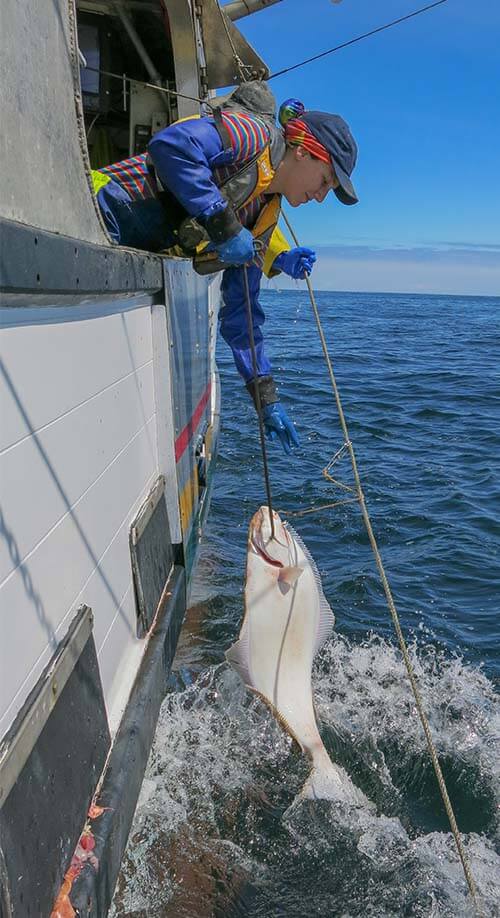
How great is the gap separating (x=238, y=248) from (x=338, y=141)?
0.73m

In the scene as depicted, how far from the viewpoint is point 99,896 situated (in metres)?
2.38

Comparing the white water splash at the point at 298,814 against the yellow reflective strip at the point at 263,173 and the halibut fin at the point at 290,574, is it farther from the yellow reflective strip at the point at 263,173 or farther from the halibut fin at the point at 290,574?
the yellow reflective strip at the point at 263,173

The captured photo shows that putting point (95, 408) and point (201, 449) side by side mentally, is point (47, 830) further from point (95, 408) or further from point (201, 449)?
point (201, 449)

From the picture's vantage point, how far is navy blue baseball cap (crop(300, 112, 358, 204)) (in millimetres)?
3633

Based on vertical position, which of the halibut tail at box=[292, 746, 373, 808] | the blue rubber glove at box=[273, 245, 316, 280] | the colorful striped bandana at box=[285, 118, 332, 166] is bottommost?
the halibut tail at box=[292, 746, 373, 808]

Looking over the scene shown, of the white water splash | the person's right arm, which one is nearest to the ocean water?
the white water splash

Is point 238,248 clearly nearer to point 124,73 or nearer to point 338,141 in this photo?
point 338,141

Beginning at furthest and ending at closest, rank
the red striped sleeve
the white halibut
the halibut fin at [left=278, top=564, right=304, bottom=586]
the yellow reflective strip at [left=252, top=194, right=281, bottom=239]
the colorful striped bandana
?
the yellow reflective strip at [left=252, top=194, right=281, bottom=239] → the colorful striped bandana → the halibut fin at [left=278, top=564, right=304, bottom=586] → the red striped sleeve → the white halibut

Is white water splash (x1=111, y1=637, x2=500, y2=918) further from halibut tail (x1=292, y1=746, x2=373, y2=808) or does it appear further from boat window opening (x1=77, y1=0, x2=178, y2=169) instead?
boat window opening (x1=77, y1=0, x2=178, y2=169)

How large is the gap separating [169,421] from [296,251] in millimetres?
1587

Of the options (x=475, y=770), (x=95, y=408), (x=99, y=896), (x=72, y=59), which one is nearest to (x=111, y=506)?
(x=95, y=408)

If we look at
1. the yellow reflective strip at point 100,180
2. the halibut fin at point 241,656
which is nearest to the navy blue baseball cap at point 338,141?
the yellow reflective strip at point 100,180

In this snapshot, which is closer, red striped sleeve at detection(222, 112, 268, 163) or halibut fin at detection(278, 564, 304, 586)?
red striped sleeve at detection(222, 112, 268, 163)

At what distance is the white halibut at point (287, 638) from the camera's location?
3.22 m
